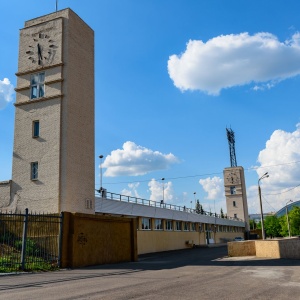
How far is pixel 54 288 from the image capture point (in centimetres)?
1177

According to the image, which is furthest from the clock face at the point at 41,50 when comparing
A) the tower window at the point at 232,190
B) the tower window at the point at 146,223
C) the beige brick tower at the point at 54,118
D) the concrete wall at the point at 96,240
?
the tower window at the point at 232,190

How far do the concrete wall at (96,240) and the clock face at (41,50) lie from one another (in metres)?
12.6

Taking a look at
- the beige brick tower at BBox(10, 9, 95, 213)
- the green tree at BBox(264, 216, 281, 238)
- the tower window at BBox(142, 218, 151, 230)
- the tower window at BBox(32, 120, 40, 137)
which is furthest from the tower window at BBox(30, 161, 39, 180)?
the green tree at BBox(264, 216, 281, 238)

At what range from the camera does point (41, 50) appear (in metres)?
28.6

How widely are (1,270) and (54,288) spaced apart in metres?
6.07

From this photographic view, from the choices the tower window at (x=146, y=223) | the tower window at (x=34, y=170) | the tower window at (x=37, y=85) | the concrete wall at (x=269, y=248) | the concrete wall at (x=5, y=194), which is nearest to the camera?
the concrete wall at (x=269, y=248)

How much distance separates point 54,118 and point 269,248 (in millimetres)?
17406

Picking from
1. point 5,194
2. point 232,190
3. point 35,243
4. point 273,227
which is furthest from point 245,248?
point 273,227

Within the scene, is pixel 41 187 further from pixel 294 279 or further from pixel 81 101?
pixel 294 279

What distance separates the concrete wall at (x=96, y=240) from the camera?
20.7 m

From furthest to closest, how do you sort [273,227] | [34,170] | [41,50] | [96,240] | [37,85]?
[273,227] → [41,50] → [37,85] → [34,170] → [96,240]

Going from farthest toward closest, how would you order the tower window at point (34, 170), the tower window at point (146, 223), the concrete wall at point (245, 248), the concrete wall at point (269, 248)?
the tower window at point (146, 223)
the concrete wall at point (245, 248)
the tower window at point (34, 170)
the concrete wall at point (269, 248)

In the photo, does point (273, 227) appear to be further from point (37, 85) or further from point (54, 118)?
point (54, 118)

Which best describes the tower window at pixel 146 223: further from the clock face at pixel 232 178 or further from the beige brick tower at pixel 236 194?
the clock face at pixel 232 178
